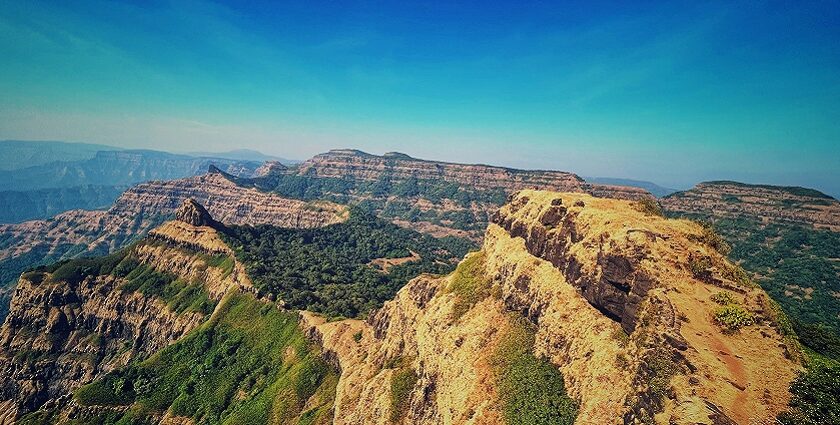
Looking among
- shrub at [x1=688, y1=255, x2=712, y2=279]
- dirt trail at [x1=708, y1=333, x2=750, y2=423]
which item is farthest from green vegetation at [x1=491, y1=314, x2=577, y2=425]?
shrub at [x1=688, y1=255, x2=712, y2=279]

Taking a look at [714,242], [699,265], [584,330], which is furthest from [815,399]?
[584,330]

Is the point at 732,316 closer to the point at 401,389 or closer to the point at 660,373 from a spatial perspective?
the point at 660,373

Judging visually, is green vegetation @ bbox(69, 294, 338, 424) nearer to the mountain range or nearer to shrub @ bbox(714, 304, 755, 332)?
the mountain range

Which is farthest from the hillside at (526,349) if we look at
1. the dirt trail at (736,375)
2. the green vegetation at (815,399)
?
the green vegetation at (815,399)

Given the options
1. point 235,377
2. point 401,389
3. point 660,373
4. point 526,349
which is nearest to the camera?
point 660,373

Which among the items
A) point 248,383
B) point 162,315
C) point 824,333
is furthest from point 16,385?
point 824,333

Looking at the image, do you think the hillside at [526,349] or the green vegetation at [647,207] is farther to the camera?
the green vegetation at [647,207]

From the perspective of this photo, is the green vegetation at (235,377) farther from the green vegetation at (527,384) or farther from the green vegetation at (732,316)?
the green vegetation at (732,316)
